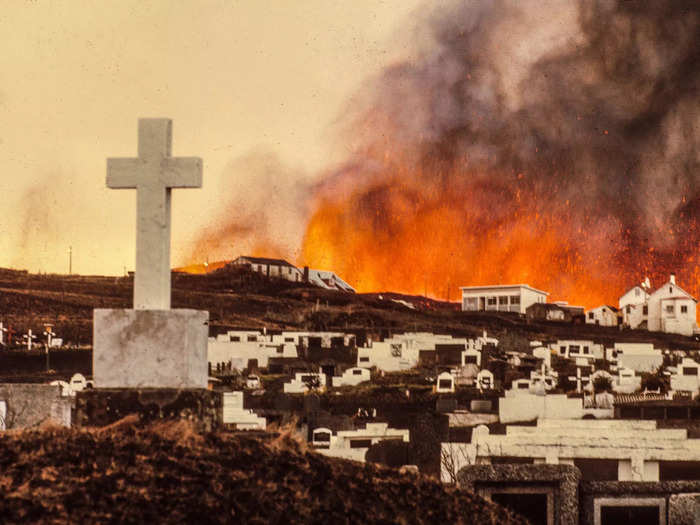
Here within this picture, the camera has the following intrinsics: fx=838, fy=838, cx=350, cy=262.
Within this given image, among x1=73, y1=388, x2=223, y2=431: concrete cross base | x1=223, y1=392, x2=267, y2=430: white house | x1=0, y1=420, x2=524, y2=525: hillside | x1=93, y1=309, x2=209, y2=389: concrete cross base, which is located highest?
x1=93, y1=309, x2=209, y2=389: concrete cross base

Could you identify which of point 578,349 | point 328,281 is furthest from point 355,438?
point 578,349

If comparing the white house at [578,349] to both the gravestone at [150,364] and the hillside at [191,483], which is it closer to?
the hillside at [191,483]

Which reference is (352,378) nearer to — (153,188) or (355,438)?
(355,438)

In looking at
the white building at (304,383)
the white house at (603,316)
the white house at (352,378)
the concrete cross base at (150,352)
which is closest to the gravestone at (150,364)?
the concrete cross base at (150,352)

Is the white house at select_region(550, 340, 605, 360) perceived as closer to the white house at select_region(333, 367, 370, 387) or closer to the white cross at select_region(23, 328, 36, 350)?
the white house at select_region(333, 367, 370, 387)

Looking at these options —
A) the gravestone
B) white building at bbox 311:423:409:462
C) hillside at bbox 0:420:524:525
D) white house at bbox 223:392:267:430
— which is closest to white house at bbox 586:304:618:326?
white building at bbox 311:423:409:462
